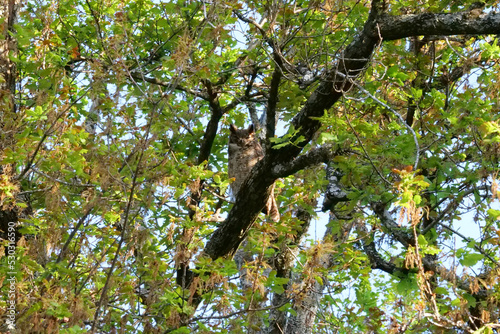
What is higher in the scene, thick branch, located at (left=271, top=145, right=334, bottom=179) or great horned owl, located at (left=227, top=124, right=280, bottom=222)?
great horned owl, located at (left=227, top=124, right=280, bottom=222)

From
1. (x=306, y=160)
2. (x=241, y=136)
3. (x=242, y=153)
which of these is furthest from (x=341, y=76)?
(x=241, y=136)

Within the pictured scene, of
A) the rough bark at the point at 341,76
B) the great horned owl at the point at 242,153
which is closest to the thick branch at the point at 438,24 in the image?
the rough bark at the point at 341,76

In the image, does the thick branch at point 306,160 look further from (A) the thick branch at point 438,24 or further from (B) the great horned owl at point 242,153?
(B) the great horned owl at point 242,153

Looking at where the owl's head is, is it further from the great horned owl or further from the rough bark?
the rough bark

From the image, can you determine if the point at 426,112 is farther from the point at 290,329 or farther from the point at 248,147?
the point at 290,329

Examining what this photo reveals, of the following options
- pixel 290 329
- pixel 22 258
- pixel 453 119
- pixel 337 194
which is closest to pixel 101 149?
pixel 22 258

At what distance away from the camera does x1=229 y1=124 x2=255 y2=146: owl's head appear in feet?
21.7

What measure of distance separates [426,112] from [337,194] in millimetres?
1176

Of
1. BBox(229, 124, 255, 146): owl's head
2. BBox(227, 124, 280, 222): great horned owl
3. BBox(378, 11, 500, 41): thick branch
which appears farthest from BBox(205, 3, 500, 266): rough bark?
BBox(229, 124, 255, 146): owl's head

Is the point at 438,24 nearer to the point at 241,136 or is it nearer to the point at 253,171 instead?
the point at 253,171

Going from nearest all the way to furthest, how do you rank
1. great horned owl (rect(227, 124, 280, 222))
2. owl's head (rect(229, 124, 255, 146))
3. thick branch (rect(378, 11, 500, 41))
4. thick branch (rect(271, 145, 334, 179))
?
thick branch (rect(378, 11, 500, 41)) < thick branch (rect(271, 145, 334, 179)) < great horned owl (rect(227, 124, 280, 222)) < owl's head (rect(229, 124, 255, 146))

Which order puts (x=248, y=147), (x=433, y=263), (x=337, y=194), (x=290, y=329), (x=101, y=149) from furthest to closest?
(x=290, y=329) < (x=248, y=147) < (x=337, y=194) < (x=433, y=263) < (x=101, y=149)

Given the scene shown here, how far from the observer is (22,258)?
4.52 meters

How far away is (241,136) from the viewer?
6.72m
